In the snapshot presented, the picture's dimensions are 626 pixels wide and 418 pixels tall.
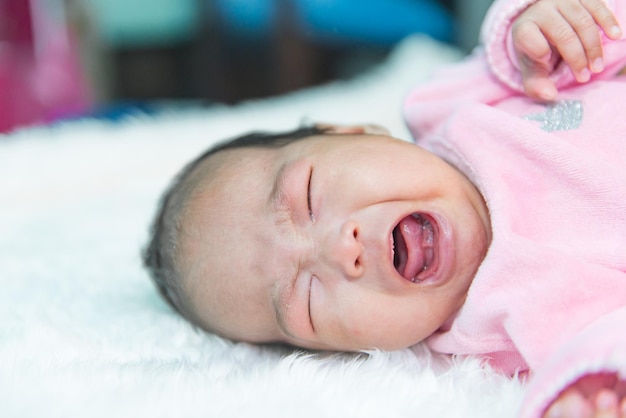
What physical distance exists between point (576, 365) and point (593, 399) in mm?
31

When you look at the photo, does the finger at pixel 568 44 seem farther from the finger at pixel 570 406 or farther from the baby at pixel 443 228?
the finger at pixel 570 406

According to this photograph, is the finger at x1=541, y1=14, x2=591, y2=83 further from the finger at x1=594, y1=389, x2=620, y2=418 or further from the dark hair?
the finger at x1=594, y1=389, x2=620, y2=418

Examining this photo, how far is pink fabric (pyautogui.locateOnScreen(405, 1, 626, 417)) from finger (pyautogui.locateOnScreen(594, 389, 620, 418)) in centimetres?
3

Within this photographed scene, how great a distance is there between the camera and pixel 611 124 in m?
0.88

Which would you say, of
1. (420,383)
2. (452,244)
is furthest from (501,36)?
(420,383)

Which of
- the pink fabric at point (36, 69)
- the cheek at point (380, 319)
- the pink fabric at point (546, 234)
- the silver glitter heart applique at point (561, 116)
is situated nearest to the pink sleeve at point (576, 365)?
the pink fabric at point (546, 234)

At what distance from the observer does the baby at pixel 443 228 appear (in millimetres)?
800

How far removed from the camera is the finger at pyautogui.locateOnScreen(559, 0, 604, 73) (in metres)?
Answer: 0.91

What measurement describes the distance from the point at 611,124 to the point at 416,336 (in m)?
0.34

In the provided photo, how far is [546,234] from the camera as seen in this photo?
84cm

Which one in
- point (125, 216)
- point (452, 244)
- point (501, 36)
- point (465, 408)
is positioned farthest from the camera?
point (125, 216)

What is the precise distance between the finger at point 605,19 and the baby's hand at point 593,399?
1.51ft

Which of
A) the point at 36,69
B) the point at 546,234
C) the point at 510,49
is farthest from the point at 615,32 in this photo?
the point at 36,69

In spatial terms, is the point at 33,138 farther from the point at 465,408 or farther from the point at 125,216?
the point at 465,408
